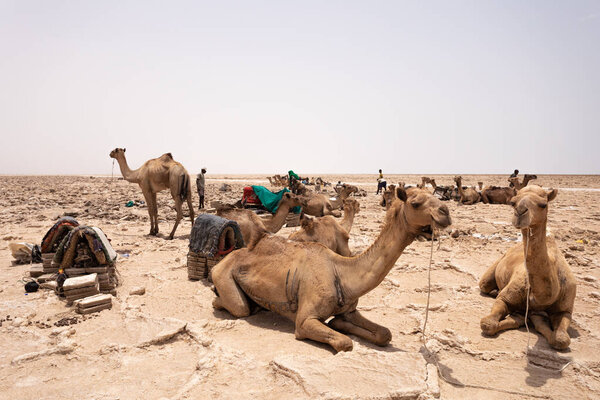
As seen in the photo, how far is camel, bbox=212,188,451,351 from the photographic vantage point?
375 centimetres

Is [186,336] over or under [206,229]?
under

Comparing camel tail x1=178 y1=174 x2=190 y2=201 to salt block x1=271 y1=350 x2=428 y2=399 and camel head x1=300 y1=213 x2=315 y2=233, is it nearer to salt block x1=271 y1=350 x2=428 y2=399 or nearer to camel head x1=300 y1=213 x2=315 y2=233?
camel head x1=300 y1=213 x2=315 y2=233

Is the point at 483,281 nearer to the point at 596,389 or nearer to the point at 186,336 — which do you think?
the point at 596,389

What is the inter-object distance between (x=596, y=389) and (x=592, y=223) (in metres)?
12.5

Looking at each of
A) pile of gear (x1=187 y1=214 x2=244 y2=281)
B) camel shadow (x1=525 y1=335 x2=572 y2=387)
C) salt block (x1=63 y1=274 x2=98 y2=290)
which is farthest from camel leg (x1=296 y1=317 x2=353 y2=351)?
salt block (x1=63 y1=274 x2=98 y2=290)

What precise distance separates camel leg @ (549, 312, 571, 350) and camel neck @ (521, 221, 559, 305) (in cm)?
29

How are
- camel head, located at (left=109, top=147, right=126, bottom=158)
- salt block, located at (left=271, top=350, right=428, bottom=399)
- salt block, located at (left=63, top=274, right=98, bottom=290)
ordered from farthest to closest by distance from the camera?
camel head, located at (left=109, top=147, right=126, bottom=158) → salt block, located at (left=63, top=274, right=98, bottom=290) → salt block, located at (left=271, top=350, right=428, bottom=399)

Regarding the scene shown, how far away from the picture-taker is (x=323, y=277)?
4285mm

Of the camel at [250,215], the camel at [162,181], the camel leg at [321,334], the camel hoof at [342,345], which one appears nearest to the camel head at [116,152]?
the camel at [162,181]

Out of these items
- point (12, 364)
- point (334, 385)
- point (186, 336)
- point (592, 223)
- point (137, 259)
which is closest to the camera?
point (334, 385)

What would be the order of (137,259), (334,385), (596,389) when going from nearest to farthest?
1. (334,385)
2. (596,389)
3. (137,259)

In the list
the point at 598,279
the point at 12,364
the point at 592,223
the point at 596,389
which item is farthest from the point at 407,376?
the point at 592,223

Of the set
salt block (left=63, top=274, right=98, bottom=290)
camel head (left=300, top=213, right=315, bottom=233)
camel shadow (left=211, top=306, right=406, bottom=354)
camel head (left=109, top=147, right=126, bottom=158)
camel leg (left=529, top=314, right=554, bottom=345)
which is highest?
camel head (left=109, top=147, right=126, bottom=158)

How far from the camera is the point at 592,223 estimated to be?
1345cm
